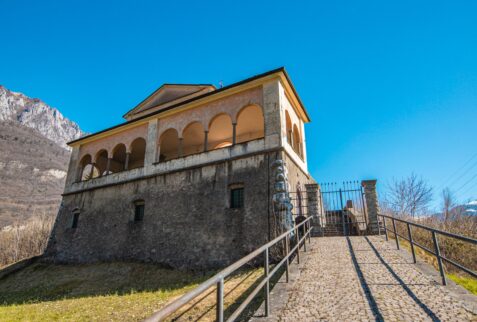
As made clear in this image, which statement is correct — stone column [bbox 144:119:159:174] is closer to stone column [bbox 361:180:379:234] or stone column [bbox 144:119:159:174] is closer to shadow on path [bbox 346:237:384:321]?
stone column [bbox 361:180:379:234]

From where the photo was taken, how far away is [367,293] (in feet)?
15.5

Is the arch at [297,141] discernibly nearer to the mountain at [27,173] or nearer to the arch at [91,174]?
the arch at [91,174]

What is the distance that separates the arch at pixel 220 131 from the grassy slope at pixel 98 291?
852cm

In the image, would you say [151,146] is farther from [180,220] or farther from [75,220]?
[75,220]

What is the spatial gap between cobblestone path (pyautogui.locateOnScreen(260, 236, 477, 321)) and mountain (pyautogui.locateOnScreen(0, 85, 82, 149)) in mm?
→ 136943

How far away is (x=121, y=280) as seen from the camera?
36.5 feet

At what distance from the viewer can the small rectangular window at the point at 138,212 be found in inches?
576

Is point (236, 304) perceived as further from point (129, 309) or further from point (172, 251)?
point (172, 251)

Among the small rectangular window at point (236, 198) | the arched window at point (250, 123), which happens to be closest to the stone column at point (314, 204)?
the small rectangular window at point (236, 198)

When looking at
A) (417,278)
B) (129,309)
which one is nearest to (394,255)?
(417,278)

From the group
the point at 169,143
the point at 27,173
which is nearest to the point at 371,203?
the point at 169,143

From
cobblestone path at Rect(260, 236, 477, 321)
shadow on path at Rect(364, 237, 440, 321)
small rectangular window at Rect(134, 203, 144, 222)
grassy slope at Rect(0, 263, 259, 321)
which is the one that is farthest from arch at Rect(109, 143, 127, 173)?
shadow on path at Rect(364, 237, 440, 321)

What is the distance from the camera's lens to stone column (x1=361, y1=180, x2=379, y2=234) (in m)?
11.1

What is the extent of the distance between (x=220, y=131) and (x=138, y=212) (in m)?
7.00
